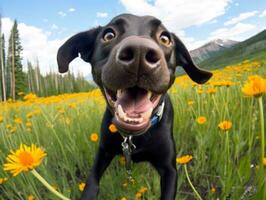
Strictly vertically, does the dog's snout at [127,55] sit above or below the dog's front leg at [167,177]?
above

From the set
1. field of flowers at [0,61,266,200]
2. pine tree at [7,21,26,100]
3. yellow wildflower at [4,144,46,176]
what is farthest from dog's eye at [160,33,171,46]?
pine tree at [7,21,26,100]

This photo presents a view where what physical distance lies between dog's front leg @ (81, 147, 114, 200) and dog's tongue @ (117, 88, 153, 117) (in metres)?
0.71

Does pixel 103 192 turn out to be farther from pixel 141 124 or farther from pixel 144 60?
pixel 144 60

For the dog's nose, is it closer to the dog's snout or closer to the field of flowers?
the dog's snout

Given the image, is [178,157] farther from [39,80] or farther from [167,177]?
[39,80]

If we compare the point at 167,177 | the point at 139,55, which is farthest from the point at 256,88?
the point at 167,177

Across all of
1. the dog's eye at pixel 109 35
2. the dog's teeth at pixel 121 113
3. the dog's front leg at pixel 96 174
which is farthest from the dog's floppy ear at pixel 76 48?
the dog's teeth at pixel 121 113

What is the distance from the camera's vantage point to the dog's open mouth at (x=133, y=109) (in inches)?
78.7

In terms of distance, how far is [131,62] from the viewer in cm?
178

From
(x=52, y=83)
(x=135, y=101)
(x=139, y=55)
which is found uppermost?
(x=139, y=55)

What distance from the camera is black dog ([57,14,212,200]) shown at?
1.85m

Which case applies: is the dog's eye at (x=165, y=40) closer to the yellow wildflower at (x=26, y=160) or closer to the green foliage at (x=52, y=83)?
the yellow wildflower at (x=26, y=160)

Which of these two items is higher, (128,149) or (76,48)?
(76,48)

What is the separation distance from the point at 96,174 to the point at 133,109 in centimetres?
81
